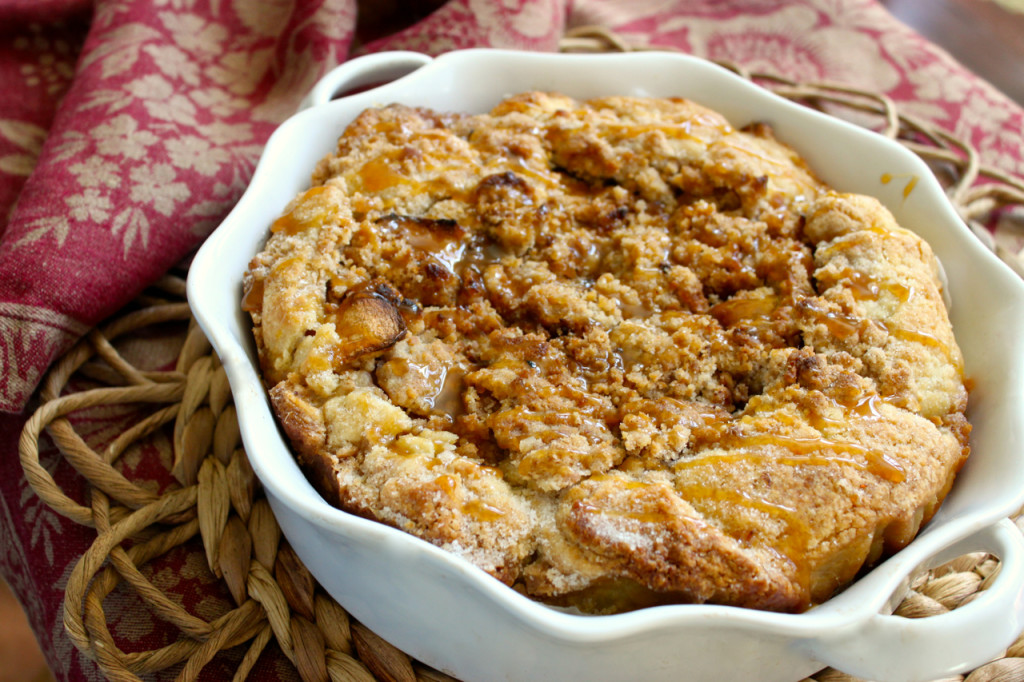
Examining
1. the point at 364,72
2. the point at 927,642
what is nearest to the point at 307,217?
the point at 364,72

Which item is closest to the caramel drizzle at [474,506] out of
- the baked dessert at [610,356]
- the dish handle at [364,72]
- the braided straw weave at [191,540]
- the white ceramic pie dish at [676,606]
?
the baked dessert at [610,356]

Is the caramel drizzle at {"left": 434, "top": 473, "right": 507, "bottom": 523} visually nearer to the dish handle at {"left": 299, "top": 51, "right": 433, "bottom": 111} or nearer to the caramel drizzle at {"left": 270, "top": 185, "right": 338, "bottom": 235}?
the caramel drizzle at {"left": 270, "top": 185, "right": 338, "bottom": 235}

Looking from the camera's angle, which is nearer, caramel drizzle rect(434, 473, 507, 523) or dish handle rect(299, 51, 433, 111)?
caramel drizzle rect(434, 473, 507, 523)

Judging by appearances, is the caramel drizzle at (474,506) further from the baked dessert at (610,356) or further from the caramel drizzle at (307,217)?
the caramel drizzle at (307,217)

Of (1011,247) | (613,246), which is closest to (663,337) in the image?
(613,246)

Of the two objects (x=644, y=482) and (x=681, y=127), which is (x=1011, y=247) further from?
(x=644, y=482)

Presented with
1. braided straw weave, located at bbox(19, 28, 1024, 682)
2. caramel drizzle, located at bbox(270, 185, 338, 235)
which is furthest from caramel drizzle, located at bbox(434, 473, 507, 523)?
caramel drizzle, located at bbox(270, 185, 338, 235)

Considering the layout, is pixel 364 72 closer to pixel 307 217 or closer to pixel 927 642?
pixel 307 217

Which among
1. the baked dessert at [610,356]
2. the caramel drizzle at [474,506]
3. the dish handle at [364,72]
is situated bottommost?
the caramel drizzle at [474,506]
